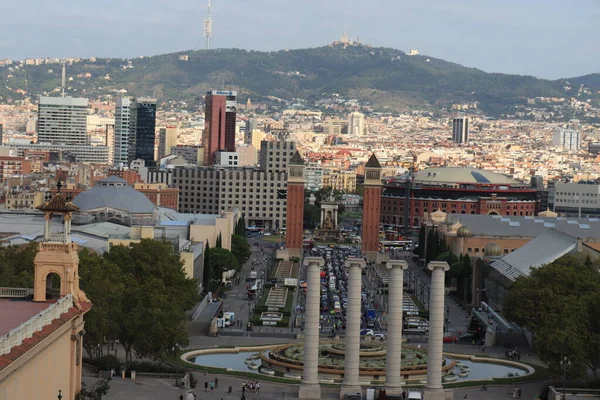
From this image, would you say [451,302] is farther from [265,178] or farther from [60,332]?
[265,178]

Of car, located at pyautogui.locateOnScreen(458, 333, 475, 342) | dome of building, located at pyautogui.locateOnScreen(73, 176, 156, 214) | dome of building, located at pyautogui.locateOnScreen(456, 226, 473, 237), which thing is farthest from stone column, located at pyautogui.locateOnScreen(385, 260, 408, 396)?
dome of building, located at pyautogui.locateOnScreen(73, 176, 156, 214)

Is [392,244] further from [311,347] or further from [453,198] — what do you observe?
[311,347]

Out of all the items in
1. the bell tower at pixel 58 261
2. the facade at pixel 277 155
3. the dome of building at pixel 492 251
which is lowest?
the dome of building at pixel 492 251

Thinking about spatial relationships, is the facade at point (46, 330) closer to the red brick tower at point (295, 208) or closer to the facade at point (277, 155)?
the red brick tower at point (295, 208)

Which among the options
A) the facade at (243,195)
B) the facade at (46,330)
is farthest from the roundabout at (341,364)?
the facade at (243,195)

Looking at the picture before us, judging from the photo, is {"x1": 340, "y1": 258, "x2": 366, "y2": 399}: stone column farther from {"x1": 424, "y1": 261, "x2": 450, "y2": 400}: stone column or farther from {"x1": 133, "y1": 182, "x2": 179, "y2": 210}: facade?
{"x1": 133, "y1": 182, "x2": 179, "y2": 210}: facade

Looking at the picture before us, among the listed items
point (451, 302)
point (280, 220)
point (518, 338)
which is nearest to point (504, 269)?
point (451, 302)
